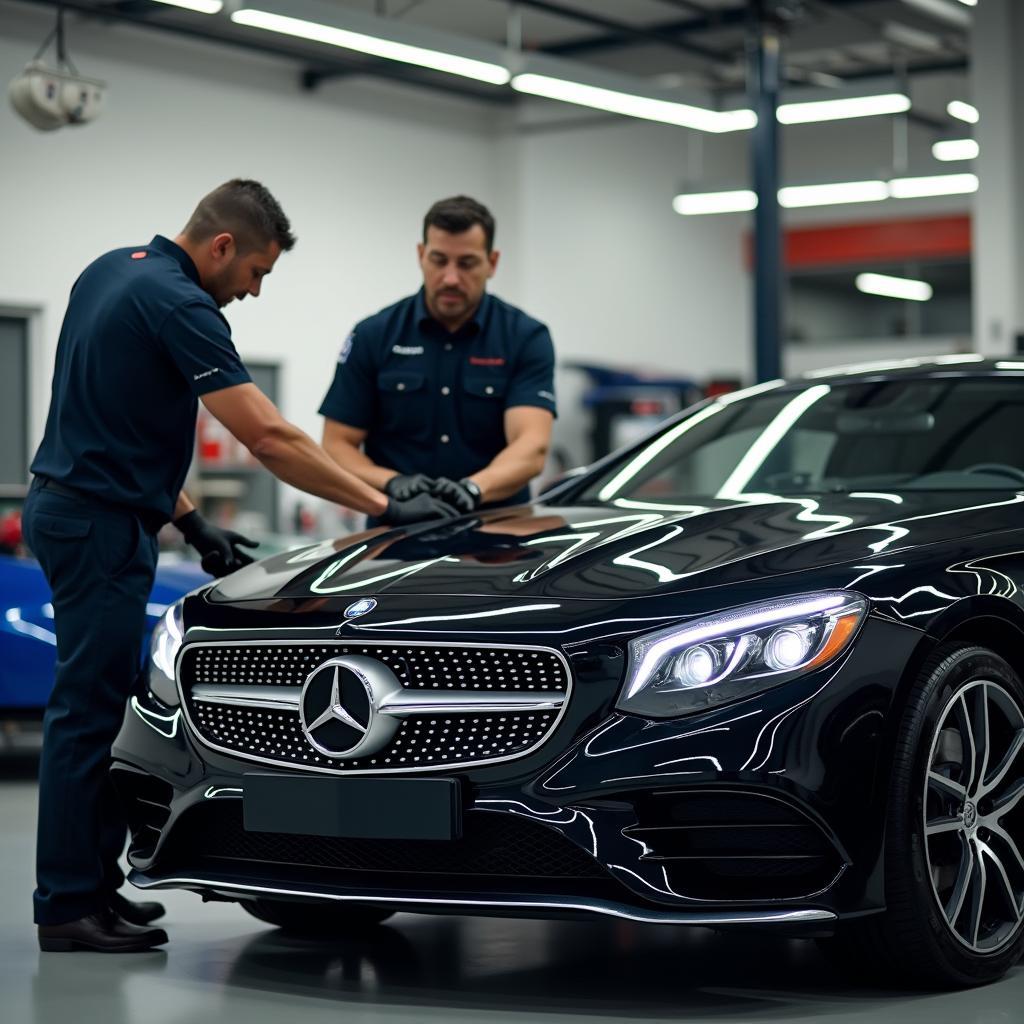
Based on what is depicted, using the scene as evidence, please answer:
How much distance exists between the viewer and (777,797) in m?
2.98

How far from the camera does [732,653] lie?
3059 millimetres

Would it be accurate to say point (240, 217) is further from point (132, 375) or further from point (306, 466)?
point (306, 466)

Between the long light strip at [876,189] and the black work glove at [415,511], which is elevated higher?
the long light strip at [876,189]

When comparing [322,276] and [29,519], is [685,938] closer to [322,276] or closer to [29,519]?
[29,519]

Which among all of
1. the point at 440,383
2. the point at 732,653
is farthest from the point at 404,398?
the point at 732,653

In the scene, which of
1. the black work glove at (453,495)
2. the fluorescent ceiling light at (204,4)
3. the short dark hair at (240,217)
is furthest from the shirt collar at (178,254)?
the fluorescent ceiling light at (204,4)

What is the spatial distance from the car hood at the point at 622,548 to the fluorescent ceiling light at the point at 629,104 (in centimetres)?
806

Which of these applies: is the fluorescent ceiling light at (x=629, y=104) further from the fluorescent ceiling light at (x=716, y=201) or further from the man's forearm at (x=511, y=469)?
the man's forearm at (x=511, y=469)

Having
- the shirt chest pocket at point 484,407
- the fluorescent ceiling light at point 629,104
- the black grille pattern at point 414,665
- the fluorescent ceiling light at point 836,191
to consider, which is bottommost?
the black grille pattern at point 414,665

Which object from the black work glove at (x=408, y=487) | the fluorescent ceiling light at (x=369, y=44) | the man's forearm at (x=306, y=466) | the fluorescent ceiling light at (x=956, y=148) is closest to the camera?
the man's forearm at (x=306, y=466)

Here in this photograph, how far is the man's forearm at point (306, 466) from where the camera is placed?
3926mm

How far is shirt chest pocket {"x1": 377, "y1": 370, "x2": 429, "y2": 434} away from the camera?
16.3 ft

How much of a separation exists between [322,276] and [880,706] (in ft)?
50.9

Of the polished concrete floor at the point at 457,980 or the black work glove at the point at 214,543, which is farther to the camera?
the black work glove at the point at 214,543
